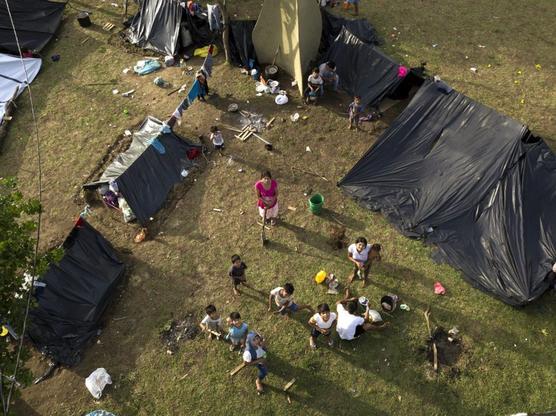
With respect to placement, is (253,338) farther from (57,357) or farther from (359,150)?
(359,150)

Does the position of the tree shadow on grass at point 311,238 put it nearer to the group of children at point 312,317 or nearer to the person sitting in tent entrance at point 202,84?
the group of children at point 312,317

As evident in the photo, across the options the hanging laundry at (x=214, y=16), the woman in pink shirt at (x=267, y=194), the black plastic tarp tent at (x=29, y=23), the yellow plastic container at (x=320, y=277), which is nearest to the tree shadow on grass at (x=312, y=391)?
the yellow plastic container at (x=320, y=277)

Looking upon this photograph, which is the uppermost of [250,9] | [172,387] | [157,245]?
[250,9]

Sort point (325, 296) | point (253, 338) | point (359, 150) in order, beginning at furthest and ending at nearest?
point (359, 150) → point (325, 296) → point (253, 338)

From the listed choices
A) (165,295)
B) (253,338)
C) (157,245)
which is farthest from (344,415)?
(157,245)

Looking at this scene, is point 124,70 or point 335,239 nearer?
point 335,239

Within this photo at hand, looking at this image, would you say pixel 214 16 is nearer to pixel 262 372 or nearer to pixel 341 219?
pixel 341 219

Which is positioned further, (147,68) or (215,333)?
(147,68)

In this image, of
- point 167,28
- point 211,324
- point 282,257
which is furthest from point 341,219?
point 167,28
